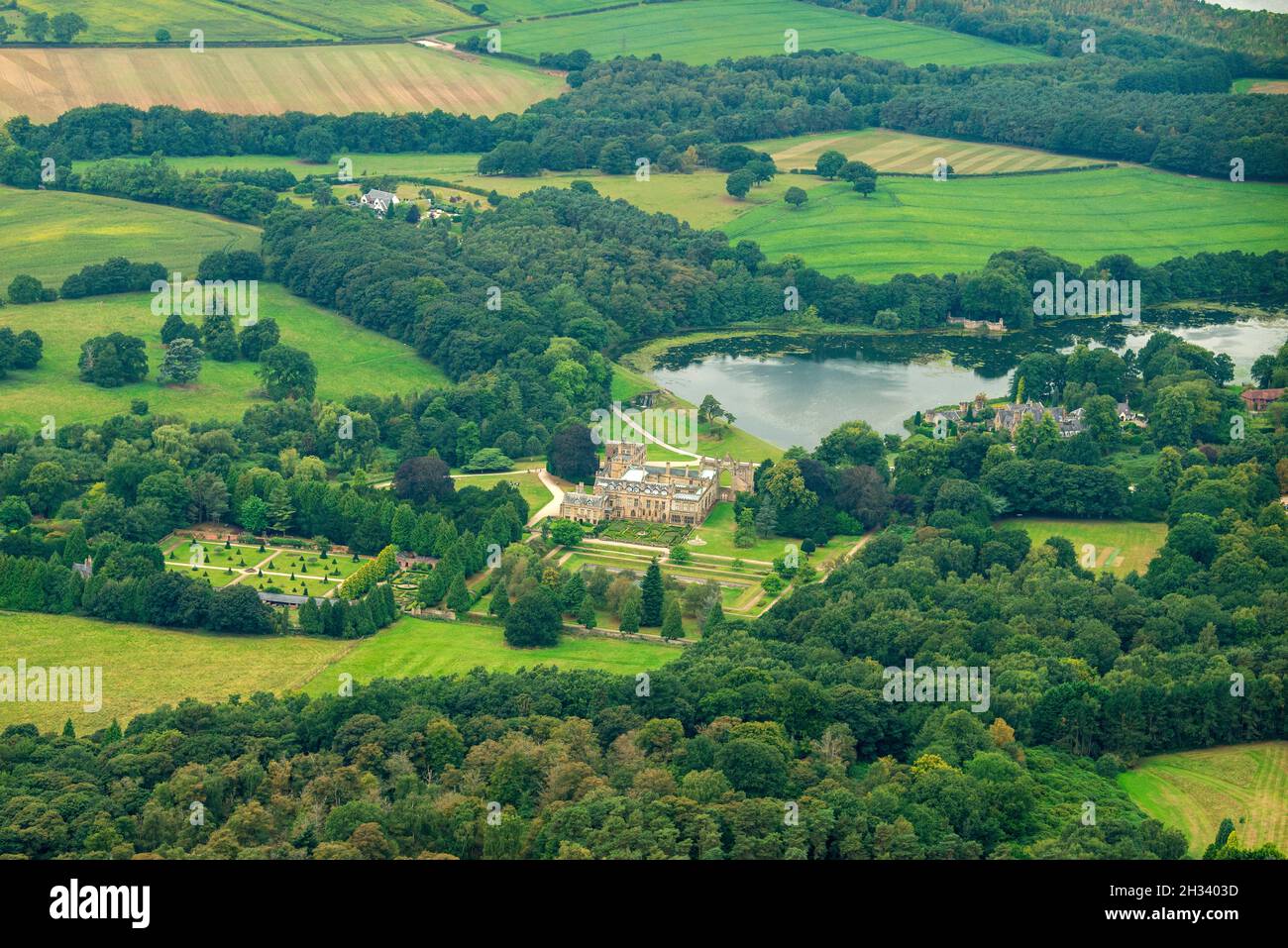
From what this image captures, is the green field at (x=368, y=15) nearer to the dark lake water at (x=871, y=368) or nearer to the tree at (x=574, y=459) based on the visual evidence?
the dark lake water at (x=871, y=368)

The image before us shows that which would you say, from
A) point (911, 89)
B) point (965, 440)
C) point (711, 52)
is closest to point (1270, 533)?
point (965, 440)

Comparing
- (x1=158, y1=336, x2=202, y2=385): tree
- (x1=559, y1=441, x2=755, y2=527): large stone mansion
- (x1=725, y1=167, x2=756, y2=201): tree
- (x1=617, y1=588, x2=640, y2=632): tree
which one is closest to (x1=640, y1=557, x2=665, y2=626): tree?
(x1=617, y1=588, x2=640, y2=632): tree

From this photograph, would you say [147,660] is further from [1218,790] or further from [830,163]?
[830,163]

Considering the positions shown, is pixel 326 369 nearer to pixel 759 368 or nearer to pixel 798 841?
pixel 759 368

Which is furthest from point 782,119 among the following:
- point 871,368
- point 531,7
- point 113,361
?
point 113,361

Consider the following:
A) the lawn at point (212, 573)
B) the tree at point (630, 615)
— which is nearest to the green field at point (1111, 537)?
the tree at point (630, 615)

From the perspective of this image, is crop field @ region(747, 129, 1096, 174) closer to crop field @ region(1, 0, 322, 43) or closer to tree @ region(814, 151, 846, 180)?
tree @ region(814, 151, 846, 180)
